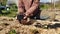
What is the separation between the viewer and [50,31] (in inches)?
133

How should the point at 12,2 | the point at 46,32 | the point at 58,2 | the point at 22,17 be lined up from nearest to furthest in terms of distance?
the point at 22,17, the point at 46,32, the point at 12,2, the point at 58,2

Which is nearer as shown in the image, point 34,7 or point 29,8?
point 34,7

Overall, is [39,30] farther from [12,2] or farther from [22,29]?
[12,2]

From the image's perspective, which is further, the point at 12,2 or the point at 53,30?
the point at 12,2

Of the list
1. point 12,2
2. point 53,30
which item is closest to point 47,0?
point 12,2

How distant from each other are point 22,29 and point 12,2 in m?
6.79

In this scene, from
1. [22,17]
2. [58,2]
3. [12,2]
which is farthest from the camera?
[58,2]

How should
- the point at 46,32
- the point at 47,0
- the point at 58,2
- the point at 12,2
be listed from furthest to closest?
the point at 58,2, the point at 47,0, the point at 12,2, the point at 46,32

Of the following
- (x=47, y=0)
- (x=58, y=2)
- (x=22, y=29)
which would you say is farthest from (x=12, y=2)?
Answer: (x=22, y=29)

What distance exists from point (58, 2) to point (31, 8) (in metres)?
9.10

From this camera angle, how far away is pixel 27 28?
135 inches

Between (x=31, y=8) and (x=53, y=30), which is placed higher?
(x=31, y=8)

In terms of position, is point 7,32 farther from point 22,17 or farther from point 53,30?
point 53,30

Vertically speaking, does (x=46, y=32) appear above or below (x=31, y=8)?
below
